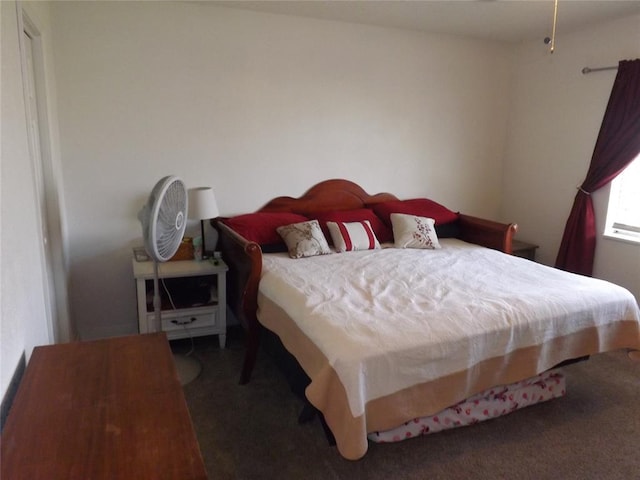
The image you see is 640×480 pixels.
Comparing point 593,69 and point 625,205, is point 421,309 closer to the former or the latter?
point 625,205

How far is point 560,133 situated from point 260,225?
2.63 m

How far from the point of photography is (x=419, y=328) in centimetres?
186

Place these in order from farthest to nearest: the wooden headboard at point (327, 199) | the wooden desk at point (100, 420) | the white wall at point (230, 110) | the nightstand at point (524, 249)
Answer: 1. the nightstand at point (524, 249)
2. the wooden headboard at point (327, 199)
3. the white wall at point (230, 110)
4. the wooden desk at point (100, 420)

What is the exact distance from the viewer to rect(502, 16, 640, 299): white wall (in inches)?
134

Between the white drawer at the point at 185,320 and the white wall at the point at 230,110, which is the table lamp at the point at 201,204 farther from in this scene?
the white drawer at the point at 185,320

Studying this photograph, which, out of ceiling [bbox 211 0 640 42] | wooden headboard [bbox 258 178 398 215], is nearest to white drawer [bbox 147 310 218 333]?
wooden headboard [bbox 258 178 398 215]

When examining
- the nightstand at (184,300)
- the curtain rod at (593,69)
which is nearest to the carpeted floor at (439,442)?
the nightstand at (184,300)

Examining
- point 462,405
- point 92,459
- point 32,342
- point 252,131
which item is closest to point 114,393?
point 92,459

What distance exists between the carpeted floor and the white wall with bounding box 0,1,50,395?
95 centimetres

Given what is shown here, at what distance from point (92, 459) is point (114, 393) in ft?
0.90

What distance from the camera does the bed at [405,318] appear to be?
1719 mm

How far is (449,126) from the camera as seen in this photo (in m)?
4.04

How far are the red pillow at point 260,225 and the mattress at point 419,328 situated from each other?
0.34 m

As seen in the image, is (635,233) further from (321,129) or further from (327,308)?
(327,308)
